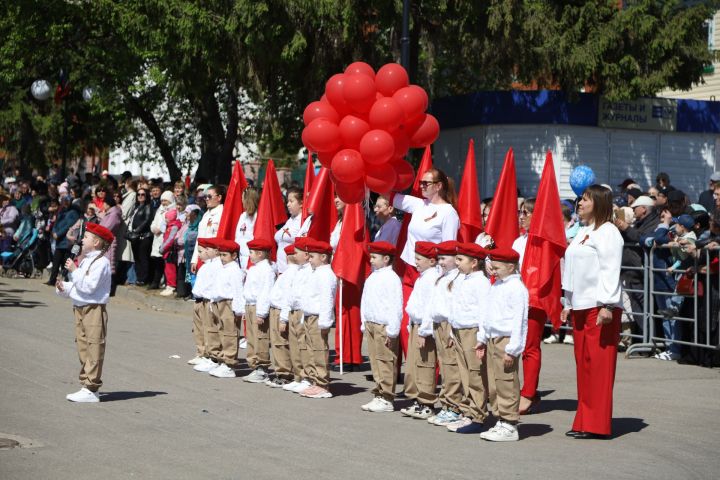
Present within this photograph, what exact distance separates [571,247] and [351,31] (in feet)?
39.8

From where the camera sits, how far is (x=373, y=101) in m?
11.3

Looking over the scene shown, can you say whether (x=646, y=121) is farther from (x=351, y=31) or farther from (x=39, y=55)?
(x=39, y=55)

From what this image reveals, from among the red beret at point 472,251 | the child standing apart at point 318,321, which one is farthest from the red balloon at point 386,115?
the red beret at point 472,251

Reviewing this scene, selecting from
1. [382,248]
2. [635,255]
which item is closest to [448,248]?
[382,248]

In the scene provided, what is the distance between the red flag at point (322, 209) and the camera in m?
13.0

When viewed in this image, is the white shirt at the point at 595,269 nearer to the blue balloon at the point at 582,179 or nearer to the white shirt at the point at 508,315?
the white shirt at the point at 508,315

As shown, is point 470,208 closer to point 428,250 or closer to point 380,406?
point 428,250

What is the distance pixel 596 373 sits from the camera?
30.1ft

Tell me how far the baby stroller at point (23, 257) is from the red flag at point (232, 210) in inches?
418

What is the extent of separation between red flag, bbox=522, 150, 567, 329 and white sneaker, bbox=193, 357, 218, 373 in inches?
151

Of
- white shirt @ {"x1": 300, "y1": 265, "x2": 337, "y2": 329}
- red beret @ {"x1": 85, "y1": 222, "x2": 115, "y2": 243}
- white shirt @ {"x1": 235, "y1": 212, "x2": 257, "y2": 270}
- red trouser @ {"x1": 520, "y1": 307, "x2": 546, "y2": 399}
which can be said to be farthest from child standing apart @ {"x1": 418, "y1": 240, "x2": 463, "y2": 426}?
white shirt @ {"x1": 235, "y1": 212, "x2": 257, "y2": 270}

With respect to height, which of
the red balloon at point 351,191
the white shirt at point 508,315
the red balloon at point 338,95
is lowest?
the white shirt at point 508,315

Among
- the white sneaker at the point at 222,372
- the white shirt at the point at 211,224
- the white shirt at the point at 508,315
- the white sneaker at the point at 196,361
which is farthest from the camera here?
the white shirt at the point at 211,224

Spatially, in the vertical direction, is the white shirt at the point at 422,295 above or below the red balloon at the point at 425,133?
below
